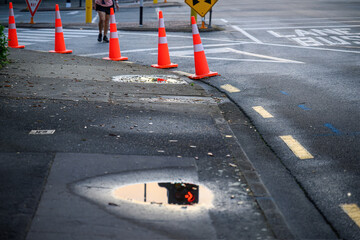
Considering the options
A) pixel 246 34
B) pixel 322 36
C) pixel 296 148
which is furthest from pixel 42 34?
pixel 296 148

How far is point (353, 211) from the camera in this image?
3.87 m

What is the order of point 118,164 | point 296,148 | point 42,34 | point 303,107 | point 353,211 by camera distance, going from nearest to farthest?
point 353,211, point 118,164, point 296,148, point 303,107, point 42,34

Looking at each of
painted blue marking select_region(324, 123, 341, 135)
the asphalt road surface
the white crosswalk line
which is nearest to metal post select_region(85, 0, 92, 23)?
the white crosswalk line

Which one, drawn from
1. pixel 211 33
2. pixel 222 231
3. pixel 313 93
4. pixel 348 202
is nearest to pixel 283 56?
pixel 313 93

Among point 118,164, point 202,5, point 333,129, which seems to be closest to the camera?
point 118,164

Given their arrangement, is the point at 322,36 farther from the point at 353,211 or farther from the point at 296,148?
the point at 353,211

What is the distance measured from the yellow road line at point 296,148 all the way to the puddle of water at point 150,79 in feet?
11.3

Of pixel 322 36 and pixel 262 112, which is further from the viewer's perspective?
pixel 322 36

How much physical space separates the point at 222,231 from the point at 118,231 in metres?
0.68

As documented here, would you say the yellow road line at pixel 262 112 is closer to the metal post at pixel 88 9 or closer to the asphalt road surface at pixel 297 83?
the asphalt road surface at pixel 297 83

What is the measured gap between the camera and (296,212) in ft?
12.6

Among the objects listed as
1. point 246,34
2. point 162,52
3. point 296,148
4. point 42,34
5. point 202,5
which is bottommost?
point 42,34

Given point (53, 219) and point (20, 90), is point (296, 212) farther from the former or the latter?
point (20, 90)

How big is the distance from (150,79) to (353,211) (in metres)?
5.59
